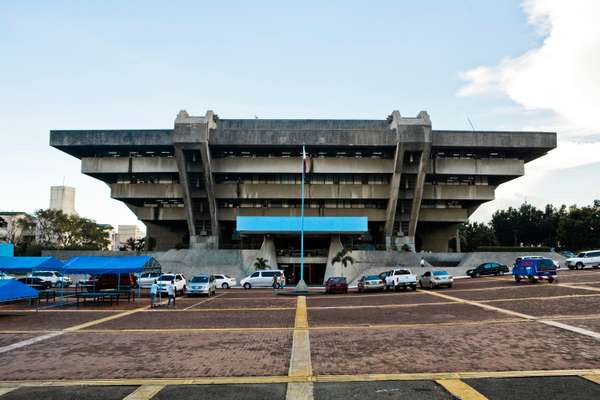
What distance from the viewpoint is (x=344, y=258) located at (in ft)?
160

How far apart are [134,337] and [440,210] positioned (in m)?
52.1

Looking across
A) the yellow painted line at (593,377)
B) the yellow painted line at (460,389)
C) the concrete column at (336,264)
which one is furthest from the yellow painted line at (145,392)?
the concrete column at (336,264)

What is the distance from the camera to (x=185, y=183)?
180ft

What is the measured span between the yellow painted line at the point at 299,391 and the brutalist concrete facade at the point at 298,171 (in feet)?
141

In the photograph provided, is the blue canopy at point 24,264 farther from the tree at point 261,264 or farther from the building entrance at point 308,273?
the building entrance at point 308,273

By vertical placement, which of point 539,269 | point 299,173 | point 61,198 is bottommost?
point 539,269

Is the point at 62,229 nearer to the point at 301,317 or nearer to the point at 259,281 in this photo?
the point at 259,281

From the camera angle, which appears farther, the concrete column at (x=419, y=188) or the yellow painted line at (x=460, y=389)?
the concrete column at (x=419, y=188)

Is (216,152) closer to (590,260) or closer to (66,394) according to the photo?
(590,260)

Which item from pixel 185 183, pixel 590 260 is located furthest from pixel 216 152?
pixel 590 260

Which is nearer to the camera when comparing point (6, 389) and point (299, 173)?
point (6, 389)

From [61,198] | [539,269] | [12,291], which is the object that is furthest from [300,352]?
[61,198]

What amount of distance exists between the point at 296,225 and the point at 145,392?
1642 inches

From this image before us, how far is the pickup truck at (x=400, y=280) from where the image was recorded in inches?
1296
